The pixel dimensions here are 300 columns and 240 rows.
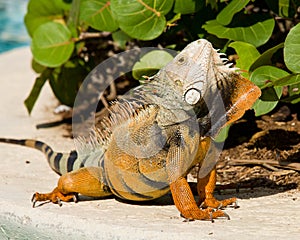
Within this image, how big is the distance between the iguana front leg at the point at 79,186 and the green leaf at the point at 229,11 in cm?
106

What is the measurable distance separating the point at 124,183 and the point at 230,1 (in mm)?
1286

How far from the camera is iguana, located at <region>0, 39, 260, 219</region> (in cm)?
301

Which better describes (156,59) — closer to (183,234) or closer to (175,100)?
(175,100)

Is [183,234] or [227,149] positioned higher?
[183,234]

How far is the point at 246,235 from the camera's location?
2766 millimetres

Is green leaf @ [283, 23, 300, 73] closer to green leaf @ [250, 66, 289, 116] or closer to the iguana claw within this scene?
green leaf @ [250, 66, 289, 116]

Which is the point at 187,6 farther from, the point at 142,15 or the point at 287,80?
the point at 287,80

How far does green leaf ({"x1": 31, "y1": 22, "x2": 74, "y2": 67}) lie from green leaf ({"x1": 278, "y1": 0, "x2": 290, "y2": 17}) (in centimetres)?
151

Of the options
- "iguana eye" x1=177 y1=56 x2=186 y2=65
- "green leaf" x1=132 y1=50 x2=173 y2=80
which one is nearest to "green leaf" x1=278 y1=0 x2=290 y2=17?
"green leaf" x1=132 y1=50 x2=173 y2=80

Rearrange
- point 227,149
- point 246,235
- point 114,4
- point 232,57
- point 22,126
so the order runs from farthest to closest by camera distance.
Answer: point 22,126 → point 232,57 → point 227,149 → point 114,4 → point 246,235

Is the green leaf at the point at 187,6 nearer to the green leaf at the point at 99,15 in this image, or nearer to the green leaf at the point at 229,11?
the green leaf at the point at 229,11

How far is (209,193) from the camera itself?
10.6 feet

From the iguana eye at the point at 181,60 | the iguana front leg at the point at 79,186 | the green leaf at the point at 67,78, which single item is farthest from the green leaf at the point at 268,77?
the green leaf at the point at 67,78

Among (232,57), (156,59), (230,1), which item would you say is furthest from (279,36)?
(156,59)
